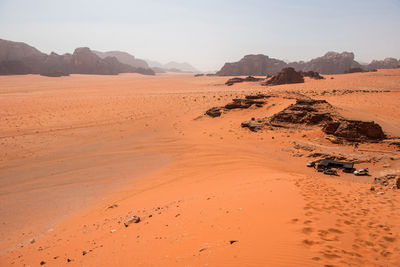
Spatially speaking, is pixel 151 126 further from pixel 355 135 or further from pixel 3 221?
pixel 355 135

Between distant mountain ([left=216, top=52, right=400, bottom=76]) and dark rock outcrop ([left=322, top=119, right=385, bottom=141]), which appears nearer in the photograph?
dark rock outcrop ([left=322, top=119, right=385, bottom=141])

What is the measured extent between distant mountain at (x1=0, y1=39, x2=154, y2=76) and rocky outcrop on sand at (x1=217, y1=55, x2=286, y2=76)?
3773 cm

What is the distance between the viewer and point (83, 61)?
263ft

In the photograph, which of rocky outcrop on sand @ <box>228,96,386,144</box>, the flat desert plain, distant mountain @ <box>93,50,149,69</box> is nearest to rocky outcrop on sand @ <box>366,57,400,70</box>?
the flat desert plain

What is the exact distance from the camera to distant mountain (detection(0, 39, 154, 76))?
212 ft

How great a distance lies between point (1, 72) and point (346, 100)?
2959 inches

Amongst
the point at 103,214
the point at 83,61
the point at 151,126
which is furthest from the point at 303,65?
the point at 103,214

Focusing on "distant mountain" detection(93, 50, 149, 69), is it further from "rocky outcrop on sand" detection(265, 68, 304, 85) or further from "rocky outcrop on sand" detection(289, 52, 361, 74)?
"rocky outcrop on sand" detection(265, 68, 304, 85)

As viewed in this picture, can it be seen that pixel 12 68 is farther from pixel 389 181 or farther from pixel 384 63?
pixel 384 63

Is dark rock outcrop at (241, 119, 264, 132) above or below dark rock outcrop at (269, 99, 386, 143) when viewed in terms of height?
below

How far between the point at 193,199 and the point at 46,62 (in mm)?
85726

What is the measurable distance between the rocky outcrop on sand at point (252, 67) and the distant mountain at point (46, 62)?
37.7 meters

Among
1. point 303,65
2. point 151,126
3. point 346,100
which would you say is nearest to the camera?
point 151,126

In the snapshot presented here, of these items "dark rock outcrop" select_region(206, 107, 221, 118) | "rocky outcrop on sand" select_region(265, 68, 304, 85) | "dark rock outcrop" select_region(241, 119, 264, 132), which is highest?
"rocky outcrop on sand" select_region(265, 68, 304, 85)
